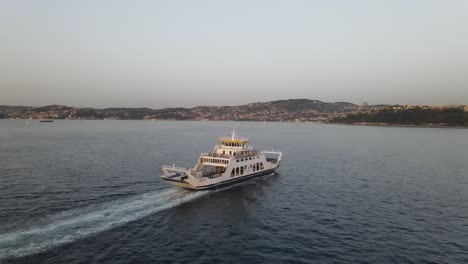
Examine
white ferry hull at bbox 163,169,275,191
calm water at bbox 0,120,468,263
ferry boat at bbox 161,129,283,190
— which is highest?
ferry boat at bbox 161,129,283,190

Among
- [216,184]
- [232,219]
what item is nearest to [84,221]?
[232,219]

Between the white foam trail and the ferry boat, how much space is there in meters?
1.93

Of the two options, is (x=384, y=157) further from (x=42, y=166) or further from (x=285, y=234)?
(x=42, y=166)

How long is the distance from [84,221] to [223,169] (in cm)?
2462

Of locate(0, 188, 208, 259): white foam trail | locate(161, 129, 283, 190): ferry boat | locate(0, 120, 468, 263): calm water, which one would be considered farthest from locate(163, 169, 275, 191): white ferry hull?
locate(0, 120, 468, 263): calm water

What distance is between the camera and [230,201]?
4484 centimetres

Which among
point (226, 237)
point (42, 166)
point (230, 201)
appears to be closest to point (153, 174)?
point (230, 201)

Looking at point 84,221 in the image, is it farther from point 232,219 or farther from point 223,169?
point 223,169

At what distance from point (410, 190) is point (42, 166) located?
241 ft

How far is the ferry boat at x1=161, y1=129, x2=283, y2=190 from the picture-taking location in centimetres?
4677

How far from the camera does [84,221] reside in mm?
33812

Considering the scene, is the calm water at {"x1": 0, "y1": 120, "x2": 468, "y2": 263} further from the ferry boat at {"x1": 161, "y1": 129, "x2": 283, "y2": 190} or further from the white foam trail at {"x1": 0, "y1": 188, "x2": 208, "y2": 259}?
the ferry boat at {"x1": 161, "y1": 129, "x2": 283, "y2": 190}

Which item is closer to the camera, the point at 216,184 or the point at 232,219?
the point at 232,219

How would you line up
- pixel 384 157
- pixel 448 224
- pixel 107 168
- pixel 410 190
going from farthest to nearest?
1. pixel 384 157
2. pixel 107 168
3. pixel 410 190
4. pixel 448 224
